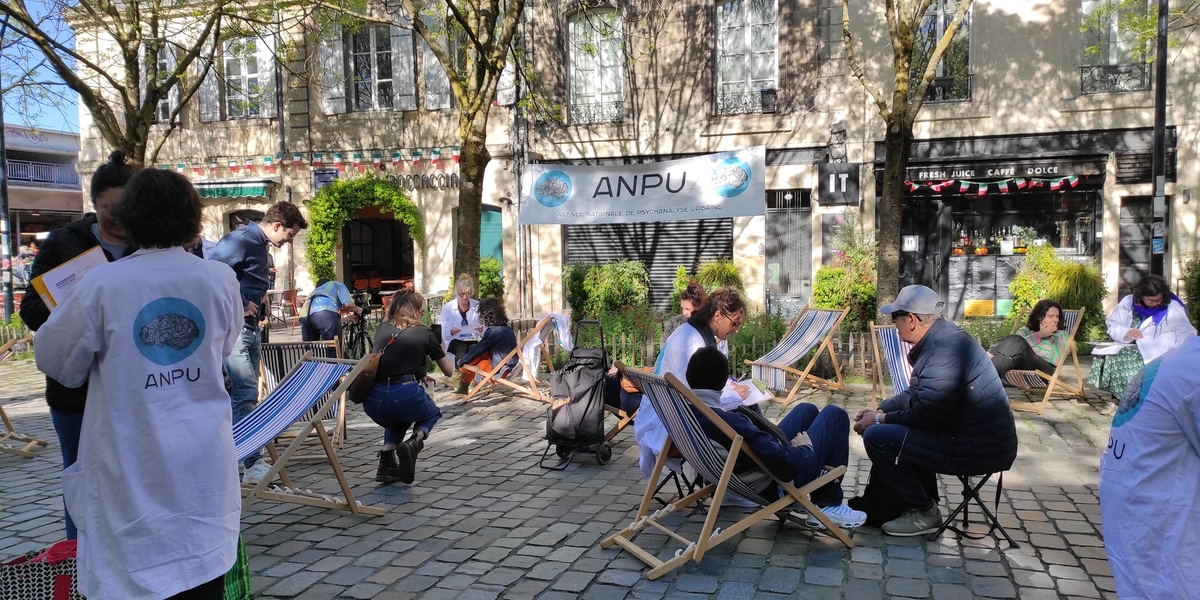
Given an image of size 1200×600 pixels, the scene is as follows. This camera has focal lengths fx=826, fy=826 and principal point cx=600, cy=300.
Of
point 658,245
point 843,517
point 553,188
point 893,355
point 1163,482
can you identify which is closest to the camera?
point 1163,482

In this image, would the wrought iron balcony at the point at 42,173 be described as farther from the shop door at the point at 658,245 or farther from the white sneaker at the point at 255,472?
the white sneaker at the point at 255,472

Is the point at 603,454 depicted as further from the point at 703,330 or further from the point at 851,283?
the point at 851,283

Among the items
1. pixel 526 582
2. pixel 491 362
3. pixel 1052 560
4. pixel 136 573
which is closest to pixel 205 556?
pixel 136 573

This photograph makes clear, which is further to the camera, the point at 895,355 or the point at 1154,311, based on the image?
the point at 895,355

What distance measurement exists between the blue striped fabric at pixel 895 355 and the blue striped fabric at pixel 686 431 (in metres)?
3.67

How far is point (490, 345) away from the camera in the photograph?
8.88m

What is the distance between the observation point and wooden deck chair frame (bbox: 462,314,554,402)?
851 cm

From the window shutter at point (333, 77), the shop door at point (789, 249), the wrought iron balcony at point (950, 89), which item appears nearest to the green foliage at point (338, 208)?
the window shutter at point (333, 77)

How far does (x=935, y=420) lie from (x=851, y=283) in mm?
7858

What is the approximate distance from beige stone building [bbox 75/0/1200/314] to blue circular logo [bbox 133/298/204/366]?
12194mm

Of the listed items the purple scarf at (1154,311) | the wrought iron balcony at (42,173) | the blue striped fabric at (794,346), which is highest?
the wrought iron balcony at (42,173)

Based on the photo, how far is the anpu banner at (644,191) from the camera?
13188mm

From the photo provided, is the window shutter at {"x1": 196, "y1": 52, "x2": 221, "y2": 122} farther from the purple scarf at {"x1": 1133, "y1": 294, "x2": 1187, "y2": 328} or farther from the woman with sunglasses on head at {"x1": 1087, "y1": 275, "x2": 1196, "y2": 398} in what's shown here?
the purple scarf at {"x1": 1133, "y1": 294, "x2": 1187, "y2": 328}

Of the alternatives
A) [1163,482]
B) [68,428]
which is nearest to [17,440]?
[68,428]
